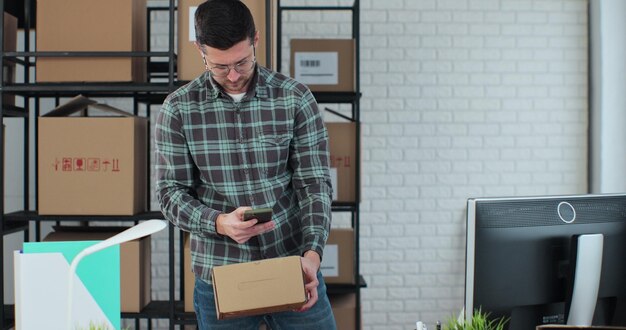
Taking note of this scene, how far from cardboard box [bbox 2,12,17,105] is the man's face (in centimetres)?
120

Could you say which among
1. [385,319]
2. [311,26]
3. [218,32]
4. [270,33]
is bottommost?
[385,319]

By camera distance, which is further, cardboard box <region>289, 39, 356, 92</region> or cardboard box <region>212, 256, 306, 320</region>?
cardboard box <region>289, 39, 356, 92</region>

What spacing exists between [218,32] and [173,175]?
407 millimetres

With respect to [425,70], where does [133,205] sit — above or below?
below

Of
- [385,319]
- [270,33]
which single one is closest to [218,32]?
[270,33]

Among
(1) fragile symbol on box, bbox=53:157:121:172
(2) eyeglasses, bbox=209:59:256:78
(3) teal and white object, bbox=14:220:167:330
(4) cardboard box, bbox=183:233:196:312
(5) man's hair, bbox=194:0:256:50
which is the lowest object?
(4) cardboard box, bbox=183:233:196:312

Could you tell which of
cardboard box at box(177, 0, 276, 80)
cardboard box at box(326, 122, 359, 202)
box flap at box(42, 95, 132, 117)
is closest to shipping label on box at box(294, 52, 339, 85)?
cardboard box at box(326, 122, 359, 202)

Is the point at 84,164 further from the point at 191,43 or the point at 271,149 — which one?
the point at 271,149

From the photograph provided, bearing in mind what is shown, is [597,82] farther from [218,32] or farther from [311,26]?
[218,32]

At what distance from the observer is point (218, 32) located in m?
1.38

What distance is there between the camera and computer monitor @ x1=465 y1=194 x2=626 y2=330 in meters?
1.21

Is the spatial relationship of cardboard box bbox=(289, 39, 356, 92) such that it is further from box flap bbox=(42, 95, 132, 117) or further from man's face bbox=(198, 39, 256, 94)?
man's face bbox=(198, 39, 256, 94)

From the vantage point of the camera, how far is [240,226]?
133 centimetres

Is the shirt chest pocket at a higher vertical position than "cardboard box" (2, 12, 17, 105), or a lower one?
lower
